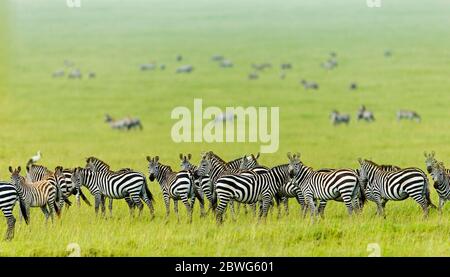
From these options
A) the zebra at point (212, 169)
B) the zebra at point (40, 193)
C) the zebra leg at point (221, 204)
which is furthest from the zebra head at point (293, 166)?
the zebra at point (40, 193)

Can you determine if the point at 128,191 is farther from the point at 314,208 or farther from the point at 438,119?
the point at 438,119

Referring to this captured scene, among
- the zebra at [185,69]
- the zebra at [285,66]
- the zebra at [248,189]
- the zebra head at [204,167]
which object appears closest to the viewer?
the zebra at [248,189]

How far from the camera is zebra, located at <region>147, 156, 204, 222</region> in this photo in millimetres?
13836

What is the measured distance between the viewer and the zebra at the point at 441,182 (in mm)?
13500

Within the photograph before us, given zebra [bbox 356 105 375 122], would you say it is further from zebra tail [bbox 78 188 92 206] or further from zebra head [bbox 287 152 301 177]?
zebra tail [bbox 78 188 92 206]

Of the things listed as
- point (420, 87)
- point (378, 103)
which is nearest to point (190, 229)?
point (378, 103)


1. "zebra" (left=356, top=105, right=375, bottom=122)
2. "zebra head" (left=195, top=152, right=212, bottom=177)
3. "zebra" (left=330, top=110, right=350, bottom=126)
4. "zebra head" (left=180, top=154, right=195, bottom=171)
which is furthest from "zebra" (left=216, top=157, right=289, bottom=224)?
"zebra" (left=356, top=105, right=375, bottom=122)

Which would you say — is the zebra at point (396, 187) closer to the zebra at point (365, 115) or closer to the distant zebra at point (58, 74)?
the zebra at point (365, 115)

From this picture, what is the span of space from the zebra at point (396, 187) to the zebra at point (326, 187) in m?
0.26

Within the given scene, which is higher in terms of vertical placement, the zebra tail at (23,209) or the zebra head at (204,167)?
the zebra head at (204,167)

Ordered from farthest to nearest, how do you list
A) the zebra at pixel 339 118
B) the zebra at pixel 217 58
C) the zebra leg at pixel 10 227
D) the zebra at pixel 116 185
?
the zebra at pixel 217 58 < the zebra at pixel 339 118 < the zebra at pixel 116 185 < the zebra leg at pixel 10 227

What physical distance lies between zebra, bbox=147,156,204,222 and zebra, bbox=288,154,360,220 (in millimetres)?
1594

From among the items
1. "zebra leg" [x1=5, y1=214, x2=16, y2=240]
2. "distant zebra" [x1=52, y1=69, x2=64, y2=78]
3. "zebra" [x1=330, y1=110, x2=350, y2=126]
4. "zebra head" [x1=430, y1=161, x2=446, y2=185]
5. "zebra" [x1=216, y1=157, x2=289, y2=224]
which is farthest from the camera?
"distant zebra" [x1=52, y1=69, x2=64, y2=78]
